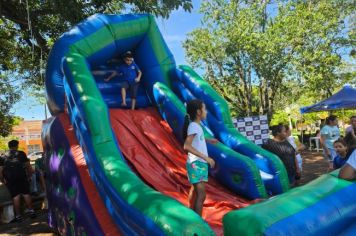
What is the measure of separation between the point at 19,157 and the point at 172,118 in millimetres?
2822

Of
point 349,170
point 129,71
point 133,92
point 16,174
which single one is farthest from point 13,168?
point 349,170

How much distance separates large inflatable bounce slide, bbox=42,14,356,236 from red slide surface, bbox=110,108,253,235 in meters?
0.01

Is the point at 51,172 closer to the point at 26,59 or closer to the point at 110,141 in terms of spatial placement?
the point at 110,141

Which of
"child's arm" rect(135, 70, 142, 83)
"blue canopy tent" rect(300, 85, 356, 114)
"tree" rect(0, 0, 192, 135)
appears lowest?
"blue canopy tent" rect(300, 85, 356, 114)

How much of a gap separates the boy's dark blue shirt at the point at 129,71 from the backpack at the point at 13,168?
228cm

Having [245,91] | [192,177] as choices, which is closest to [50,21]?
[192,177]

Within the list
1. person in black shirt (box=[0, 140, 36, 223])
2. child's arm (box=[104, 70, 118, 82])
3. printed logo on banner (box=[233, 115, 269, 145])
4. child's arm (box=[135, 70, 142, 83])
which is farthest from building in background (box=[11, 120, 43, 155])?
child's arm (box=[135, 70, 142, 83])

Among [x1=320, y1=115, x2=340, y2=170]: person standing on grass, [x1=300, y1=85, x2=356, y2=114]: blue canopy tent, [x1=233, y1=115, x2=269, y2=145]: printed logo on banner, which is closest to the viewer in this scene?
[x1=320, y1=115, x2=340, y2=170]: person standing on grass

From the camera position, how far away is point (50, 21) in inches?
357

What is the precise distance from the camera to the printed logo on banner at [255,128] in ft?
29.9

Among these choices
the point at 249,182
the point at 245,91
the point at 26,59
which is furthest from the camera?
the point at 245,91

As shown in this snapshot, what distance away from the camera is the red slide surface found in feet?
13.0

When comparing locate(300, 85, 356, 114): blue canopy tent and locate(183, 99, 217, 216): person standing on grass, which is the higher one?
locate(300, 85, 356, 114): blue canopy tent

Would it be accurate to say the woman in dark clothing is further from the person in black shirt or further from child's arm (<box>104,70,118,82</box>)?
the person in black shirt
